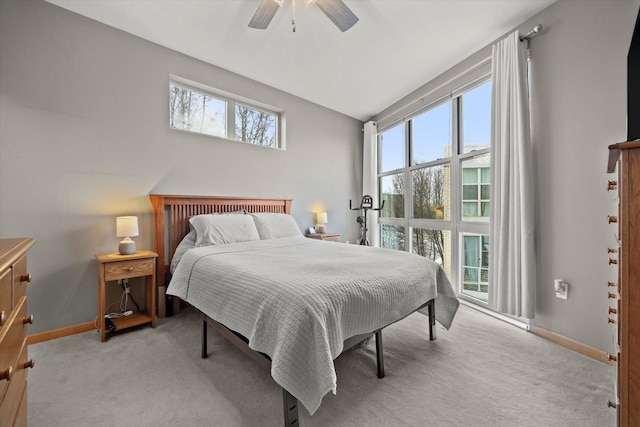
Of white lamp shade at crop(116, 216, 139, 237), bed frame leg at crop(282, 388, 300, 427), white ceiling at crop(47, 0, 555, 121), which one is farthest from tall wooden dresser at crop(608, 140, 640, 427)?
white lamp shade at crop(116, 216, 139, 237)

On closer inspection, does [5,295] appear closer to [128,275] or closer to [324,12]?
[128,275]

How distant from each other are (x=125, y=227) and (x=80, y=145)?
2.91ft

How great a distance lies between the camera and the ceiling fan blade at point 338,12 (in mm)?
1951

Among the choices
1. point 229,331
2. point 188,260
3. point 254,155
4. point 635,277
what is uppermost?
point 254,155

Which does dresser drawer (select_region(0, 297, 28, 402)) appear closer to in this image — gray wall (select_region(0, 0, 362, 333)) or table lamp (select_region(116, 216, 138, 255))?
table lamp (select_region(116, 216, 138, 255))

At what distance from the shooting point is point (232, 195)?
3389mm

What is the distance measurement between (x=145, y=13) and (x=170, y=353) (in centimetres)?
300

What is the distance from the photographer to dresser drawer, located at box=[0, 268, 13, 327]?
72 centimetres

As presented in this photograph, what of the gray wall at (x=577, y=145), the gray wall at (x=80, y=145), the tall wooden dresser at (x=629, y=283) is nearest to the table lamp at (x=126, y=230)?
the gray wall at (x=80, y=145)

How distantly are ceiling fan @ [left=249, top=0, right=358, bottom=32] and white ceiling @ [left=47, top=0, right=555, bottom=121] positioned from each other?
28 centimetres

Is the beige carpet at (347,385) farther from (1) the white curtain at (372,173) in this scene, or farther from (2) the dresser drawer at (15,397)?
(1) the white curtain at (372,173)

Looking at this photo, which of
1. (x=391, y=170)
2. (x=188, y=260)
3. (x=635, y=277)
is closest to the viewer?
(x=635, y=277)

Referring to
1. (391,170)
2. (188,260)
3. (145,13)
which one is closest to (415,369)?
(188,260)

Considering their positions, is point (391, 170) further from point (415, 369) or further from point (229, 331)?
point (229, 331)
